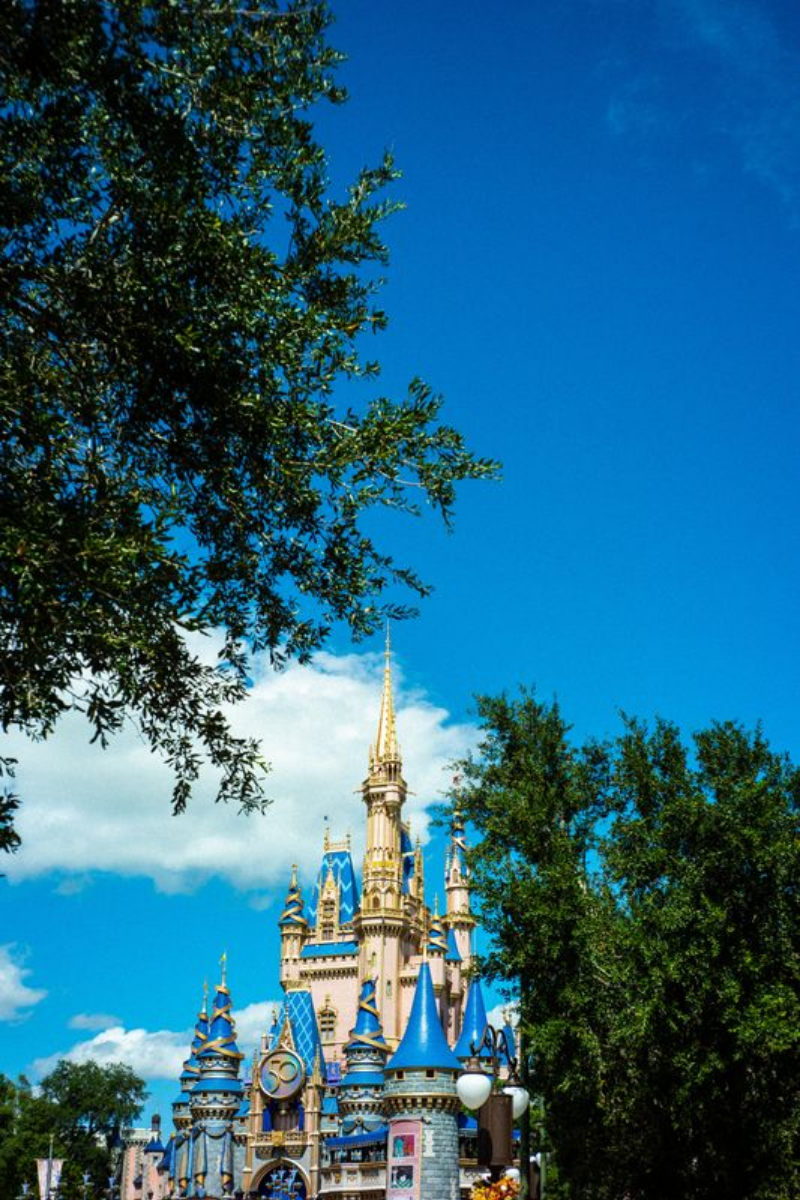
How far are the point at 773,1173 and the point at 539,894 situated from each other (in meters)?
8.23

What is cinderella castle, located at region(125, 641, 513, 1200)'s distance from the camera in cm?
5191

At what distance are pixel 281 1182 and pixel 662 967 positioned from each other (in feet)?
153

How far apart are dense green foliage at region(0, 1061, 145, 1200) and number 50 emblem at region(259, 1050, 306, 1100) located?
25658mm

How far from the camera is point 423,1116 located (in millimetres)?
50969

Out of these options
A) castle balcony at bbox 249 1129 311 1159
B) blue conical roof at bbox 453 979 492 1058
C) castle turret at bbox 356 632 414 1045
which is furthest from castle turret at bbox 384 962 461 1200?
castle turret at bbox 356 632 414 1045

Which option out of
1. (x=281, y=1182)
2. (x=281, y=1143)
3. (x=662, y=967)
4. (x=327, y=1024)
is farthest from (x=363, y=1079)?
(x=662, y=967)

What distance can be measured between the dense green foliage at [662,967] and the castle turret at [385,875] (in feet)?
150

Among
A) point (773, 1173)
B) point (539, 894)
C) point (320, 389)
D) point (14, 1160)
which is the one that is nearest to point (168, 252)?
point (320, 389)

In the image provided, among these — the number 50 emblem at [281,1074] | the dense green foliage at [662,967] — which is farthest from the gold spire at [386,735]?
the dense green foliage at [662,967]

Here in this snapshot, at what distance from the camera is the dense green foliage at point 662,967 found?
84.6ft

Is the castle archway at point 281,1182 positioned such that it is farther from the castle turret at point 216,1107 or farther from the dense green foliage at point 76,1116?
the dense green foliage at point 76,1116

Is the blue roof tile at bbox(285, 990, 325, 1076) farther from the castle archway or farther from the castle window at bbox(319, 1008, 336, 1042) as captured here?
the castle archway

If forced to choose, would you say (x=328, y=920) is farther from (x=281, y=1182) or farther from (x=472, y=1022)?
(x=281, y=1182)

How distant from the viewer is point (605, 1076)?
1088 inches
